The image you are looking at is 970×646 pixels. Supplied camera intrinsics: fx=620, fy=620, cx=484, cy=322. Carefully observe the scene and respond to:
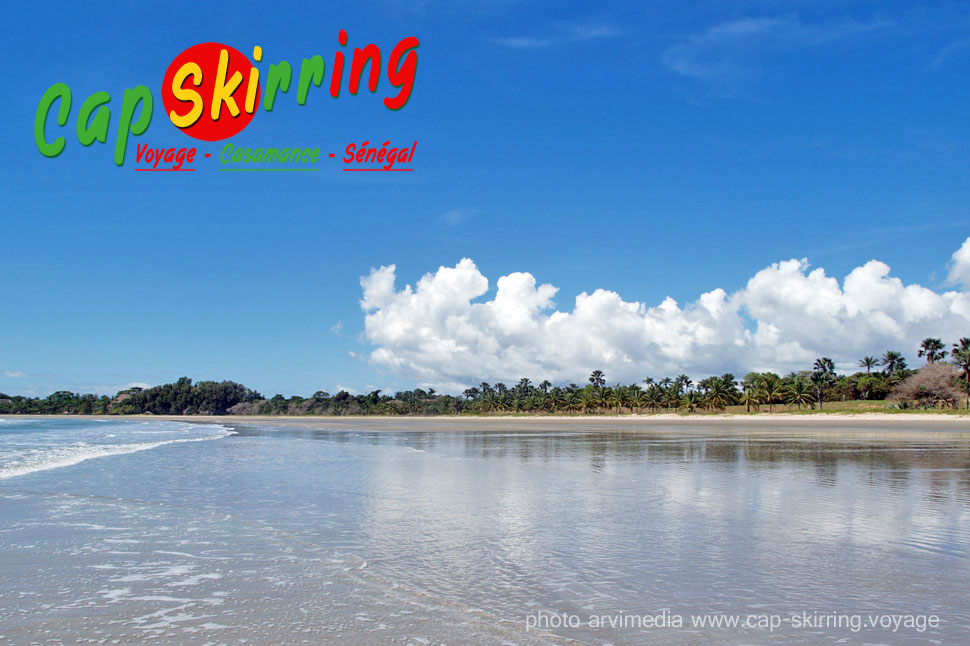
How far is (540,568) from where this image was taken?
29.5ft

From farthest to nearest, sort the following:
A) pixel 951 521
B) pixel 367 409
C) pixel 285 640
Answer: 1. pixel 367 409
2. pixel 951 521
3. pixel 285 640

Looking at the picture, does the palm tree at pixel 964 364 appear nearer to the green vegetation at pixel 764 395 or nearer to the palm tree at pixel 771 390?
the green vegetation at pixel 764 395

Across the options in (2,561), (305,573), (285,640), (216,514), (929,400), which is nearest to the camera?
(285,640)

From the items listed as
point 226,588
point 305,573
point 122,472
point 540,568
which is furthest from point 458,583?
point 122,472

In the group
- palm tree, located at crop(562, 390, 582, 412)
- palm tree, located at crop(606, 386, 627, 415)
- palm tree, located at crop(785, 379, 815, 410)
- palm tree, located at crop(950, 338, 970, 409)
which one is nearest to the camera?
palm tree, located at crop(950, 338, 970, 409)

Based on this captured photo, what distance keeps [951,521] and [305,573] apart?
12038 millimetres

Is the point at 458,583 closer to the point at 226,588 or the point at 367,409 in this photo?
the point at 226,588

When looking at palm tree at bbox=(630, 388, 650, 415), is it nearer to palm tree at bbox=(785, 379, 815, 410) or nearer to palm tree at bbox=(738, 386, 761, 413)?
palm tree at bbox=(738, 386, 761, 413)

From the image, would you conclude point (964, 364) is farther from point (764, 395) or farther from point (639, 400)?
point (639, 400)

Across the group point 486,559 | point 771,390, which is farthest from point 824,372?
point 486,559

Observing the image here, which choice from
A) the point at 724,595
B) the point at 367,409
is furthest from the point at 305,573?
the point at 367,409

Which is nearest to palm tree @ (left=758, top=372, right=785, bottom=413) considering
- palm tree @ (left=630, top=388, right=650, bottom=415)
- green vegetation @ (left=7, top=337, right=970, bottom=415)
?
green vegetation @ (left=7, top=337, right=970, bottom=415)

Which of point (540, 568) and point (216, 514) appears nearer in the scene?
point (540, 568)

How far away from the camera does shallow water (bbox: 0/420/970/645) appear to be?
22.2 ft
